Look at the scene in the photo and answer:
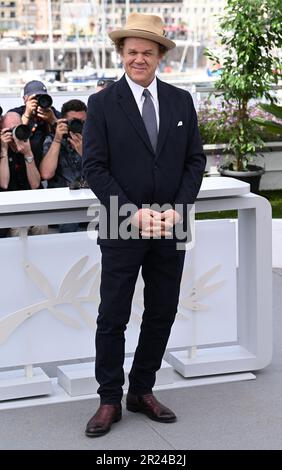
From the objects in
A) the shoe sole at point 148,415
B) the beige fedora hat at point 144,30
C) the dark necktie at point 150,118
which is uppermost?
the beige fedora hat at point 144,30

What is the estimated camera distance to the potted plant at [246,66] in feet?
34.9

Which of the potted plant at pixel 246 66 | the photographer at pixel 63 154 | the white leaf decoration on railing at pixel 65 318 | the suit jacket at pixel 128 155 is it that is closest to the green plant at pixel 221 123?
the potted plant at pixel 246 66

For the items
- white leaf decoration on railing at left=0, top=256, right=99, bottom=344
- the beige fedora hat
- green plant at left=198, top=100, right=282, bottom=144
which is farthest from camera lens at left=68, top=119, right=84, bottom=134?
green plant at left=198, top=100, right=282, bottom=144

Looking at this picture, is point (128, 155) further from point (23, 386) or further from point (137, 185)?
point (23, 386)

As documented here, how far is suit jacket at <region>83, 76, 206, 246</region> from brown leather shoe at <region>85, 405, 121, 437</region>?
0.77m

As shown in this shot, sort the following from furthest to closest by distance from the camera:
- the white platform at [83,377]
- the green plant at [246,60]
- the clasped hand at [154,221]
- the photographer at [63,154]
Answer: the green plant at [246,60] → the photographer at [63,154] → the white platform at [83,377] → the clasped hand at [154,221]

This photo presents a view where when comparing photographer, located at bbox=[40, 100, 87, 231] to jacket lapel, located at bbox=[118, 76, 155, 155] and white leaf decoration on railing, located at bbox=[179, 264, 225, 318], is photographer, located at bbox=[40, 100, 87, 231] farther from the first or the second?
jacket lapel, located at bbox=[118, 76, 155, 155]

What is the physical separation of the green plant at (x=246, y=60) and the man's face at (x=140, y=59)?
6239mm

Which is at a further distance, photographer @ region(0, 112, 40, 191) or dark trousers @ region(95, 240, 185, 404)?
photographer @ region(0, 112, 40, 191)

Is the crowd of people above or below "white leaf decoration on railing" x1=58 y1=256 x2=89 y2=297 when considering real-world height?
above

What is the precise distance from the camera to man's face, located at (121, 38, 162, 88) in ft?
14.6

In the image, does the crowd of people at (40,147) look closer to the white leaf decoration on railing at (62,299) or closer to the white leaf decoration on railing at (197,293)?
the white leaf decoration on railing at (62,299)

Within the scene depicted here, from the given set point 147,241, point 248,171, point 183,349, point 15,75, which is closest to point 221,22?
point 248,171
